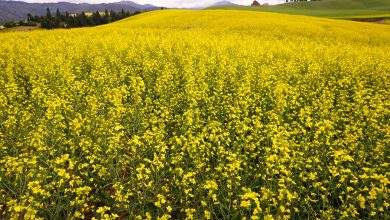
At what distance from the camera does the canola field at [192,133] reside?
4.45 m

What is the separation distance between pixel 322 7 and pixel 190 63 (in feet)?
299

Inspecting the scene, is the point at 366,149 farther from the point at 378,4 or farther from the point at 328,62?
the point at 378,4

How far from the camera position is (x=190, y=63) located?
10.9 metres

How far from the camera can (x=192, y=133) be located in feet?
20.9

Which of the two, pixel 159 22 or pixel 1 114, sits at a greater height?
pixel 159 22

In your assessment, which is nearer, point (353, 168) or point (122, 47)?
point (353, 168)

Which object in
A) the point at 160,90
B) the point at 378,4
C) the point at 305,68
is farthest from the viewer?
the point at 378,4

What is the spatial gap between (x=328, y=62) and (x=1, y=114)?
41.5 feet

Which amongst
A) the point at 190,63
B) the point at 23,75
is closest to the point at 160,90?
the point at 190,63

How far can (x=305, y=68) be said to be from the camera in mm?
12391

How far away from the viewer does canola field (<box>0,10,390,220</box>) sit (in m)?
4.45

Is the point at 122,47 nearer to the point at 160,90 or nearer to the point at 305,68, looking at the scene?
the point at 160,90

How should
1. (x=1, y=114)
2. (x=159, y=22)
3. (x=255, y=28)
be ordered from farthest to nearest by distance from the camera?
(x=159, y=22) < (x=255, y=28) < (x=1, y=114)

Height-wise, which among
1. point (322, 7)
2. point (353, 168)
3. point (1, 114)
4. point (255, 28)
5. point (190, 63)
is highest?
point (322, 7)
